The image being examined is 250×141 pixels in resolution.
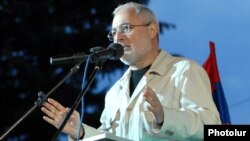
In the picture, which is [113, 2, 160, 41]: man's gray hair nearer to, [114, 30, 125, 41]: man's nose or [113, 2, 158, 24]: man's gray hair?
[113, 2, 158, 24]: man's gray hair

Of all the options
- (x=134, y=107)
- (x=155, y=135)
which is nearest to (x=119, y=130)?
(x=134, y=107)

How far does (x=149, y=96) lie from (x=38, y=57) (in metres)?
7.25

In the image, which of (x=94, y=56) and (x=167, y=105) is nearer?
(x=94, y=56)

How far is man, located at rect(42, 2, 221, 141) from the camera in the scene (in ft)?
11.8

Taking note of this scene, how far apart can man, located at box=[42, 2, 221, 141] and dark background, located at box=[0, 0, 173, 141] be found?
18.5 ft

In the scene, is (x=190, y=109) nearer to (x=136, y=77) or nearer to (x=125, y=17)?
(x=136, y=77)

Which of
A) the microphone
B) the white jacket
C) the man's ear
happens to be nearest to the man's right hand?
the white jacket

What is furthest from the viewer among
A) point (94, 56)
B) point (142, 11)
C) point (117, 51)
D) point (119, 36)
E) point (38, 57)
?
point (38, 57)

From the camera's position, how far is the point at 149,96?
11.2 feet

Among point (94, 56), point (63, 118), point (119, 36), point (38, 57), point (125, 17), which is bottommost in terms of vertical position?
point (63, 118)

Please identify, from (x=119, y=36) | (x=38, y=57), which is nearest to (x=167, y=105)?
(x=119, y=36)

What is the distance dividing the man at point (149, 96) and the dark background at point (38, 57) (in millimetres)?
5628

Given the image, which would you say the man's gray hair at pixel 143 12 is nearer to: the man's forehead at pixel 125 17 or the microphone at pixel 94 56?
the man's forehead at pixel 125 17

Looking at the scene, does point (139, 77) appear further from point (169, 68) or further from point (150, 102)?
point (150, 102)
